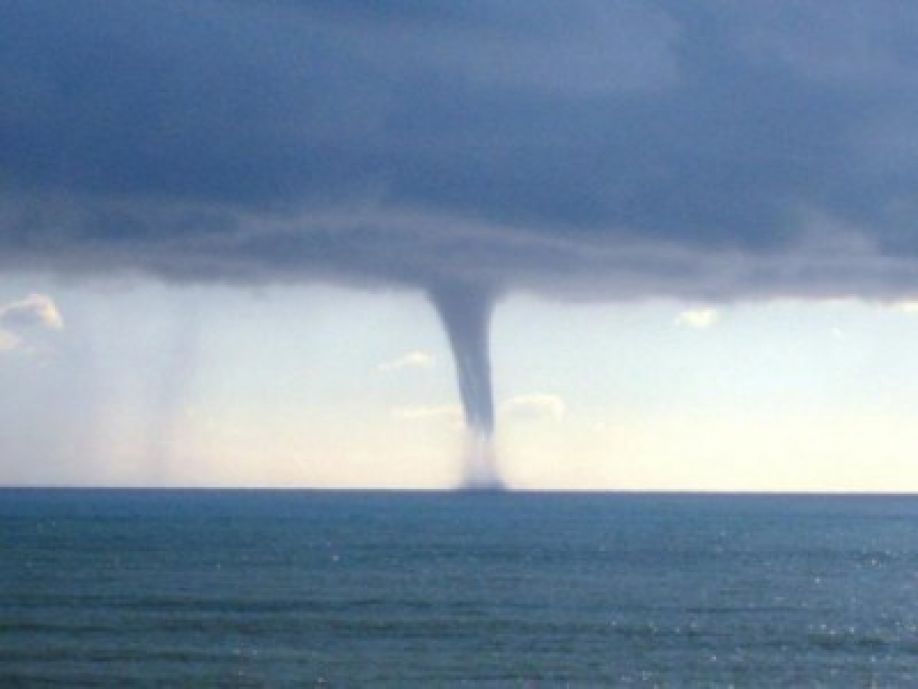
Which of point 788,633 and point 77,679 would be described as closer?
point 77,679

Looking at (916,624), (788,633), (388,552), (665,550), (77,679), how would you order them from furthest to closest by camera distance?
(665,550) → (388,552) → (916,624) → (788,633) → (77,679)

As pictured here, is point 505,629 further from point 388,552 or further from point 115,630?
point 388,552

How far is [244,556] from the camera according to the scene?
134 metres

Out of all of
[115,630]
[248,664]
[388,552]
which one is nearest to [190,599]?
[115,630]

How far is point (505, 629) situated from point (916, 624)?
77.4ft

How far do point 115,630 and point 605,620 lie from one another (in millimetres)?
23593

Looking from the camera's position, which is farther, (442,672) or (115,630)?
(115,630)

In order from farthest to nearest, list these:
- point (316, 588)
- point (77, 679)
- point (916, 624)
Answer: point (316, 588) → point (916, 624) → point (77, 679)

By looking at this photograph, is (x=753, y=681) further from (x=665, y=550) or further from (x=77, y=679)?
(x=665, y=550)

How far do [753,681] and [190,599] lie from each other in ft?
125

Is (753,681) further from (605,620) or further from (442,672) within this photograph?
(605,620)

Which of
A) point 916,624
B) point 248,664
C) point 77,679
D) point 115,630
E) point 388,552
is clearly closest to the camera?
point 77,679

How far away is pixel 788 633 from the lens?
260 feet

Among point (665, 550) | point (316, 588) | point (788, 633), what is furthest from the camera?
point (665, 550)
